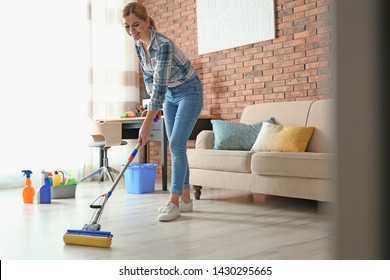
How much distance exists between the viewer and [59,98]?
542 cm

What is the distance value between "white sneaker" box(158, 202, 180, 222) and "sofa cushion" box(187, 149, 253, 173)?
30.5 inches

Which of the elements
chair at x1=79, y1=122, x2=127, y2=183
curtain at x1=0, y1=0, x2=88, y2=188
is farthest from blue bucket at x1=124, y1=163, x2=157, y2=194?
curtain at x1=0, y1=0, x2=88, y2=188

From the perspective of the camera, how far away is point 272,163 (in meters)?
3.23

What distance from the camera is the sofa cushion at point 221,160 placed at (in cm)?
344

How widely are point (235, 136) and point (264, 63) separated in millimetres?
1008

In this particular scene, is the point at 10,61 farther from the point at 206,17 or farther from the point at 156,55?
the point at 156,55

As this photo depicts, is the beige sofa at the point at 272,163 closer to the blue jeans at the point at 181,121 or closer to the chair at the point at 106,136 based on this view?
the blue jeans at the point at 181,121

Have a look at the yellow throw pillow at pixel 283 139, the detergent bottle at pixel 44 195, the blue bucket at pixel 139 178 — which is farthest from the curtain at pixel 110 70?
the yellow throw pillow at pixel 283 139

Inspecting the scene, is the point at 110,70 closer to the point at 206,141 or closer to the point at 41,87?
the point at 41,87

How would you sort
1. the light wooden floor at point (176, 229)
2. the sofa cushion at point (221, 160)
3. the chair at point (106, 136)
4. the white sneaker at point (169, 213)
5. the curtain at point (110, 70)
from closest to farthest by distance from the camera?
the light wooden floor at point (176, 229)
the white sneaker at point (169, 213)
the sofa cushion at point (221, 160)
the chair at point (106, 136)
the curtain at point (110, 70)

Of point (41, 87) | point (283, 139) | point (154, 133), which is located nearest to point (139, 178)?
point (154, 133)

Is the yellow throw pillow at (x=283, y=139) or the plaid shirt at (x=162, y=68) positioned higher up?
the plaid shirt at (x=162, y=68)

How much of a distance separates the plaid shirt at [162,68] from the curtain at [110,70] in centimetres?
294

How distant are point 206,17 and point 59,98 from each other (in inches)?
76.3
